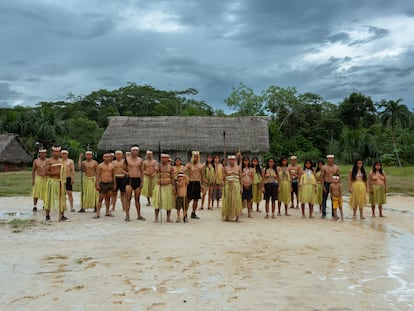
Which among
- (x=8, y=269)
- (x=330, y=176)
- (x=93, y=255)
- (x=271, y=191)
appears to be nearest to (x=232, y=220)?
(x=271, y=191)

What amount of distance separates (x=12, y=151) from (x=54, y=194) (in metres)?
19.1

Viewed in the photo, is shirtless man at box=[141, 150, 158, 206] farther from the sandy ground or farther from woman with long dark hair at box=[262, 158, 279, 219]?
woman with long dark hair at box=[262, 158, 279, 219]

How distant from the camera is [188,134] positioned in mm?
22047

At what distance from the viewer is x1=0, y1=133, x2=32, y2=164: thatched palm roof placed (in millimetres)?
25141

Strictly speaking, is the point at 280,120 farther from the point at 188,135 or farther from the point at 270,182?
the point at 270,182

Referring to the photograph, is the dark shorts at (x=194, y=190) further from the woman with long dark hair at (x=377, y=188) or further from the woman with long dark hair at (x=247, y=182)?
the woman with long dark hair at (x=377, y=188)

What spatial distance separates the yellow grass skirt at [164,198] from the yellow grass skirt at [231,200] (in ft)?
3.48

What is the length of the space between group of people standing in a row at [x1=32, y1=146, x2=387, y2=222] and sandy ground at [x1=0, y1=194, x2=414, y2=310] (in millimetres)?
581

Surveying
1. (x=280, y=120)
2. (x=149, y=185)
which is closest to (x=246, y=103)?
(x=280, y=120)

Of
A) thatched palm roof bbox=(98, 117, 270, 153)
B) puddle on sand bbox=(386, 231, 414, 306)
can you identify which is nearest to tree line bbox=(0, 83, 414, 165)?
thatched palm roof bbox=(98, 117, 270, 153)

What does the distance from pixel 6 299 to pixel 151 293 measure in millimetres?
1257

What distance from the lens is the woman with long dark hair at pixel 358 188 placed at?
9.76 metres

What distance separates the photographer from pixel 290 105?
1410 inches

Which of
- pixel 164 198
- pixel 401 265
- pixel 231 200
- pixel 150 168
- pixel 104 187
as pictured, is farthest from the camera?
pixel 150 168
